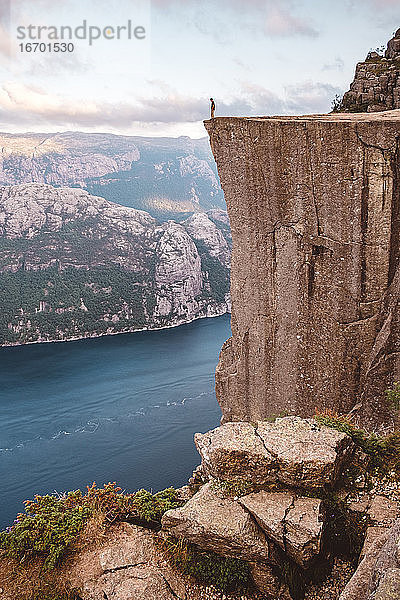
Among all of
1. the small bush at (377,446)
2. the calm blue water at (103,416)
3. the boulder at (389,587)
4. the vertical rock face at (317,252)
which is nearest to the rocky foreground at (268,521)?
the small bush at (377,446)

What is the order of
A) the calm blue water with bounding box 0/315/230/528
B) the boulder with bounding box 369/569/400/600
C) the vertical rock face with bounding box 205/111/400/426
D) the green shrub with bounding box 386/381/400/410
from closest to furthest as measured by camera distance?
the boulder with bounding box 369/569/400/600, the green shrub with bounding box 386/381/400/410, the vertical rock face with bounding box 205/111/400/426, the calm blue water with bounding box 0/315/230/528

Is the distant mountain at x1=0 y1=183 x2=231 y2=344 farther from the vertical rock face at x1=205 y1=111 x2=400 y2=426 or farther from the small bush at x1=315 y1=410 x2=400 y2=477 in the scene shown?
the small bush at x1=315 y1=410 x2=400 y2=477

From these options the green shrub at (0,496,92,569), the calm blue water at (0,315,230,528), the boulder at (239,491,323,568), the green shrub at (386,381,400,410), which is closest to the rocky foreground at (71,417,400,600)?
the boulder at (239,491,323,568)

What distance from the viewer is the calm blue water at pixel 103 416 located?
27859 mm

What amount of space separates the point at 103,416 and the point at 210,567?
108 feet

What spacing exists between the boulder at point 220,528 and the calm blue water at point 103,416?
19.9 metres

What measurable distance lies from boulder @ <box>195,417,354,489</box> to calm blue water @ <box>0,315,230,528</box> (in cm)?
1948

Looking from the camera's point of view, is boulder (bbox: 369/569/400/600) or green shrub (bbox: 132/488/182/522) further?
green shrub (bbox: 132/488/182/522)

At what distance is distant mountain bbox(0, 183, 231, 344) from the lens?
73.1m

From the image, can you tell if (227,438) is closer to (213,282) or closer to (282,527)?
(282,527)

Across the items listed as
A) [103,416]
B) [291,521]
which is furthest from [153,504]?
[103,416]

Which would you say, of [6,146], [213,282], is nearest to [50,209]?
[213,282]

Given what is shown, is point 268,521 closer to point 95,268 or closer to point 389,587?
point 389,587

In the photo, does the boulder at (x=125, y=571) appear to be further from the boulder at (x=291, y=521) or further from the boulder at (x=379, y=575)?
the boulder at (x=379, y=575)
